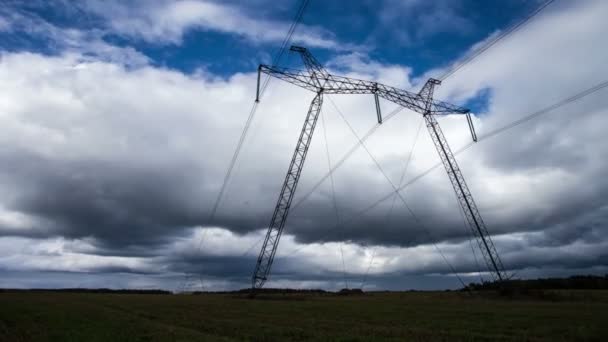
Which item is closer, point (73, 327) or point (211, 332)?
point (211, 332)

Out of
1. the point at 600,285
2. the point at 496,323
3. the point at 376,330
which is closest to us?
the point at 376,330

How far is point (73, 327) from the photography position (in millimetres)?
38219

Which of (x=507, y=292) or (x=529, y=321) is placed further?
(x=507, y=292)

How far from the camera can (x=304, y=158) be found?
88312 mm

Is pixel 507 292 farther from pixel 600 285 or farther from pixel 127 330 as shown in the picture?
pixel 600 285

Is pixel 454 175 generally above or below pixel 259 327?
above

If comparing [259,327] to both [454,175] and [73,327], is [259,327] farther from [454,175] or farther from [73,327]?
[454,175]

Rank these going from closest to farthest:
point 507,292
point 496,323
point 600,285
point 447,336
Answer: point 447,336 → point 496,323 → point 507,292 → point 600,285

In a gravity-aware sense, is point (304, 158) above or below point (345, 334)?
above

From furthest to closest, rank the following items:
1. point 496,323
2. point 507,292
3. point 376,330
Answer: point 507,292, point 496,323, point 376,330

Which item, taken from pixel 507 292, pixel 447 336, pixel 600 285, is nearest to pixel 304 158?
pixel 507 292

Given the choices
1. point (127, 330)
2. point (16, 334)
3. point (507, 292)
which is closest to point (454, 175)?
point (507, 292)

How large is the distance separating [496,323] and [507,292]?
5330 cm

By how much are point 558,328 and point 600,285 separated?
148 m
